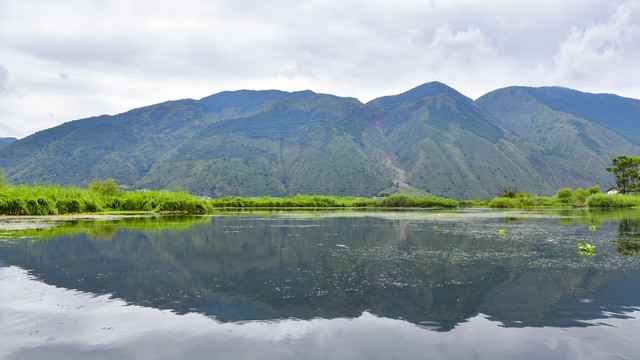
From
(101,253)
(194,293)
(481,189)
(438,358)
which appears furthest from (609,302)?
(481,189)

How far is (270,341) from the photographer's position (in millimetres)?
7289

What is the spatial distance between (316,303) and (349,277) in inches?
118

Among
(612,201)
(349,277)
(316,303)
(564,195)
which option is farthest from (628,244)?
(564,195)

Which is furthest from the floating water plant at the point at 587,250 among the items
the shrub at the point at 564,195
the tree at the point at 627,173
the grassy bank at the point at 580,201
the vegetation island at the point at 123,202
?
the tree at the point at 627,173

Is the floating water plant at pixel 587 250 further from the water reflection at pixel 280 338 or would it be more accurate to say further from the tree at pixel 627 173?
the tree at pixel 627 173

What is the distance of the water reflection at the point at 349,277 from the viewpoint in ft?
30.2

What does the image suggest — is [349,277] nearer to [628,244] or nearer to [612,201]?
[628,244]

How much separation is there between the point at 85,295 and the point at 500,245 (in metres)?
17.7

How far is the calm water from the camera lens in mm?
7051

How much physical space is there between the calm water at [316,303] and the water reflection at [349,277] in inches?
2.5

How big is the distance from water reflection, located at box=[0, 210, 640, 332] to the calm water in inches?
2.5

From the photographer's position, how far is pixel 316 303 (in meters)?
9.69

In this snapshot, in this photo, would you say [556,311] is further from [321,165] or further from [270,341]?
[321,165]

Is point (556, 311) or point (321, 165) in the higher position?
point (321, 165)
